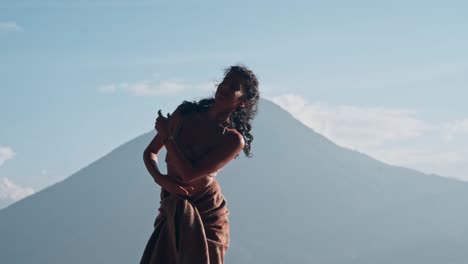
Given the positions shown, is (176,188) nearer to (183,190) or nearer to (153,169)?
(183,190)

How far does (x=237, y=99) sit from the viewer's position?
480 cm

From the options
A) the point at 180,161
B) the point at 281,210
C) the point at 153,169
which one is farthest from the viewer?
the point at 281,210

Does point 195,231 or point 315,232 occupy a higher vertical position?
point 195,231

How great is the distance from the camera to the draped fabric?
4.58 metres

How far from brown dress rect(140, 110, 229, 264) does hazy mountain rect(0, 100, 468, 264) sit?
366 feet

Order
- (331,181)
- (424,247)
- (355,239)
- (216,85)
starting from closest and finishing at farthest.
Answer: (216,85)
(424,247)
(355,239)
(331,181)

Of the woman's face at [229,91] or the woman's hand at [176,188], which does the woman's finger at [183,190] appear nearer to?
the woman's hand at [176,188]

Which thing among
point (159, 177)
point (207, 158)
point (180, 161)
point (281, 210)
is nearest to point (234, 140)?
point (207, 158)

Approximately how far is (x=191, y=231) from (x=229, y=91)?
2.62 ft

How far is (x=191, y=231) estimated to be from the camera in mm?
4574

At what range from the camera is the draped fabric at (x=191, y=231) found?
458 cm

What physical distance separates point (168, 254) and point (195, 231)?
227 millimetres

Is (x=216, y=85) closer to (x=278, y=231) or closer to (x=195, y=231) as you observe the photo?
(x=195, y=231)

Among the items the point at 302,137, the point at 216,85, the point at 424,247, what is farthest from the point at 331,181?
the point at 216,85
